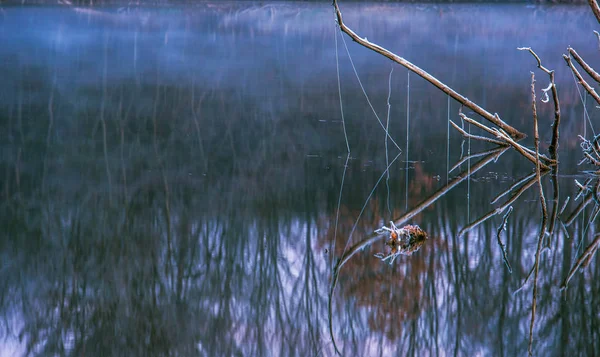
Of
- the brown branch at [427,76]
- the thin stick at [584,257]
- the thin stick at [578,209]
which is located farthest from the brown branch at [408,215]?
the thin stick at [584,257]

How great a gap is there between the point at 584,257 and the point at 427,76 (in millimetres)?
2004

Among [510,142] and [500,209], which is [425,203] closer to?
[500,209]

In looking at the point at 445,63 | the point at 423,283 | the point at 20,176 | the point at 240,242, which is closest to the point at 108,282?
the point at 240,242

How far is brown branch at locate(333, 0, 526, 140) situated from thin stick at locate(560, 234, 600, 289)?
5.44ft

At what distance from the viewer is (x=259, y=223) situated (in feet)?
15.9

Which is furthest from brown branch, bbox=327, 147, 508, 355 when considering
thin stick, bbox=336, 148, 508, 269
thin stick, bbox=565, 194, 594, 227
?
thin stick, bbox=565, 194, 594, 227

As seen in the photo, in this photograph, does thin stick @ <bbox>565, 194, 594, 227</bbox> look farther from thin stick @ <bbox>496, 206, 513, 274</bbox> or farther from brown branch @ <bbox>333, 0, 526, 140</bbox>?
brown branch @ <bbox>333, 0, 526, 140</bbox>

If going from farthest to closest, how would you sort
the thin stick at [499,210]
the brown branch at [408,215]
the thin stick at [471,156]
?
the thin stick at [471,156] < the thin stick at [499,210] < the brown branch at [408,215]

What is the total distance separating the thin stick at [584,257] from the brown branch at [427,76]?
1659 mm

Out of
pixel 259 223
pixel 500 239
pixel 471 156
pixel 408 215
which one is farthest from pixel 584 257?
pixel 471 156

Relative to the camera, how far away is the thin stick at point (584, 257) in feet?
12.6

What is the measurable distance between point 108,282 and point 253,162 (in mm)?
2673

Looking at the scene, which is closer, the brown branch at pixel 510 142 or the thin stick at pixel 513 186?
the thin stick at pixel 513 186

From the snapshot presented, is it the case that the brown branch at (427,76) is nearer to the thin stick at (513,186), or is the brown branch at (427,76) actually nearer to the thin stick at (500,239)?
the thin stick at (513,186)
